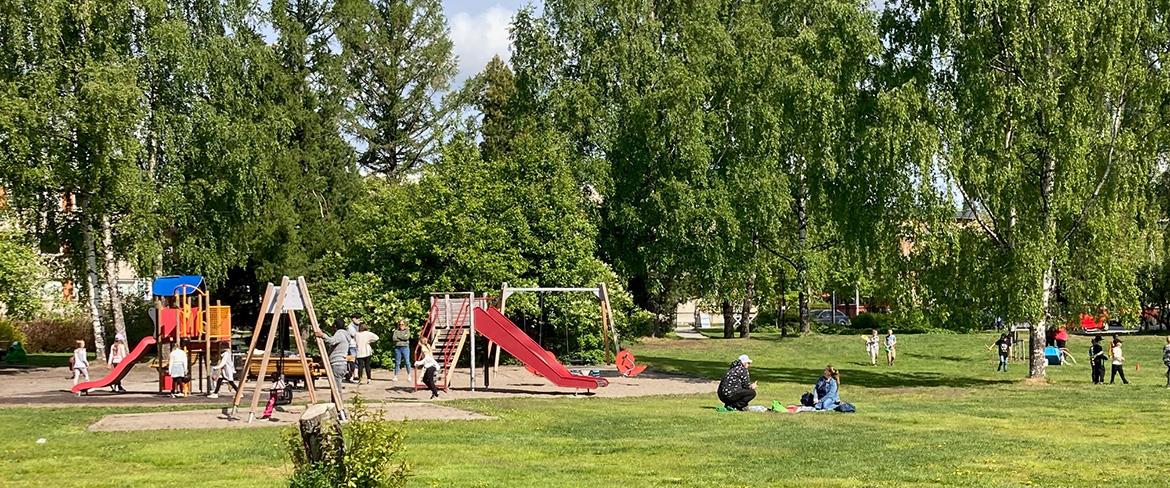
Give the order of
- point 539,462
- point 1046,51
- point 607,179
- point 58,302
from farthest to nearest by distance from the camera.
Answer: point 607,179 < point 58,302 < point 1046,51 < point 539,462

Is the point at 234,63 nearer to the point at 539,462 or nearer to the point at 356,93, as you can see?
the point at 356,93

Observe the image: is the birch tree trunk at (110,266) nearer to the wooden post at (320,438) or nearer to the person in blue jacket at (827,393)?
the person in blue jacket at (827,393)

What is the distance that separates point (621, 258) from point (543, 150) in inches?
309

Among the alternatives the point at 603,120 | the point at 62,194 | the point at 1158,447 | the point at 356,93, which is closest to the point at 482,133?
the point at 356,93

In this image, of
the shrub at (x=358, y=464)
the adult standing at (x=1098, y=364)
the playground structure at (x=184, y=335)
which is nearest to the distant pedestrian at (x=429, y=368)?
the playground structure at (x=184, y=335)

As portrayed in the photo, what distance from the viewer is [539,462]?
16266 millimetres

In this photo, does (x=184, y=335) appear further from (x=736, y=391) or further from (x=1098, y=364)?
(x=1098, y=364)

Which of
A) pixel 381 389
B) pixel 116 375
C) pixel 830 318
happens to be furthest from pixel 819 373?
pixel 830 318

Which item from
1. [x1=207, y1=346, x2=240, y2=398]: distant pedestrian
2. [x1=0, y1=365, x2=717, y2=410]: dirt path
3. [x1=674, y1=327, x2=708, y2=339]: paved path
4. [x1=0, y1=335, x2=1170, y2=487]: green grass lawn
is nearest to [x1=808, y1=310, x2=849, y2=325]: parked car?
[x1=674, y1=327, x2=708, y2=339]: paved path

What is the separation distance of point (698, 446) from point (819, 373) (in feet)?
73.0

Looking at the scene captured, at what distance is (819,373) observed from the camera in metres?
39.6

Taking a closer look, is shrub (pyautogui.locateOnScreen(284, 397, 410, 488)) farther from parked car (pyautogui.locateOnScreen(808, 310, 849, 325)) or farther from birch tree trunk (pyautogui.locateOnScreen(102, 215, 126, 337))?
parked car (pyautogui.locateOnScreen(808, 310, 849, 325))

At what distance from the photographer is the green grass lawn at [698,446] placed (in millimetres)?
14828

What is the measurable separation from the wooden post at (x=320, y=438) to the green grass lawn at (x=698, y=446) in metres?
3.84
